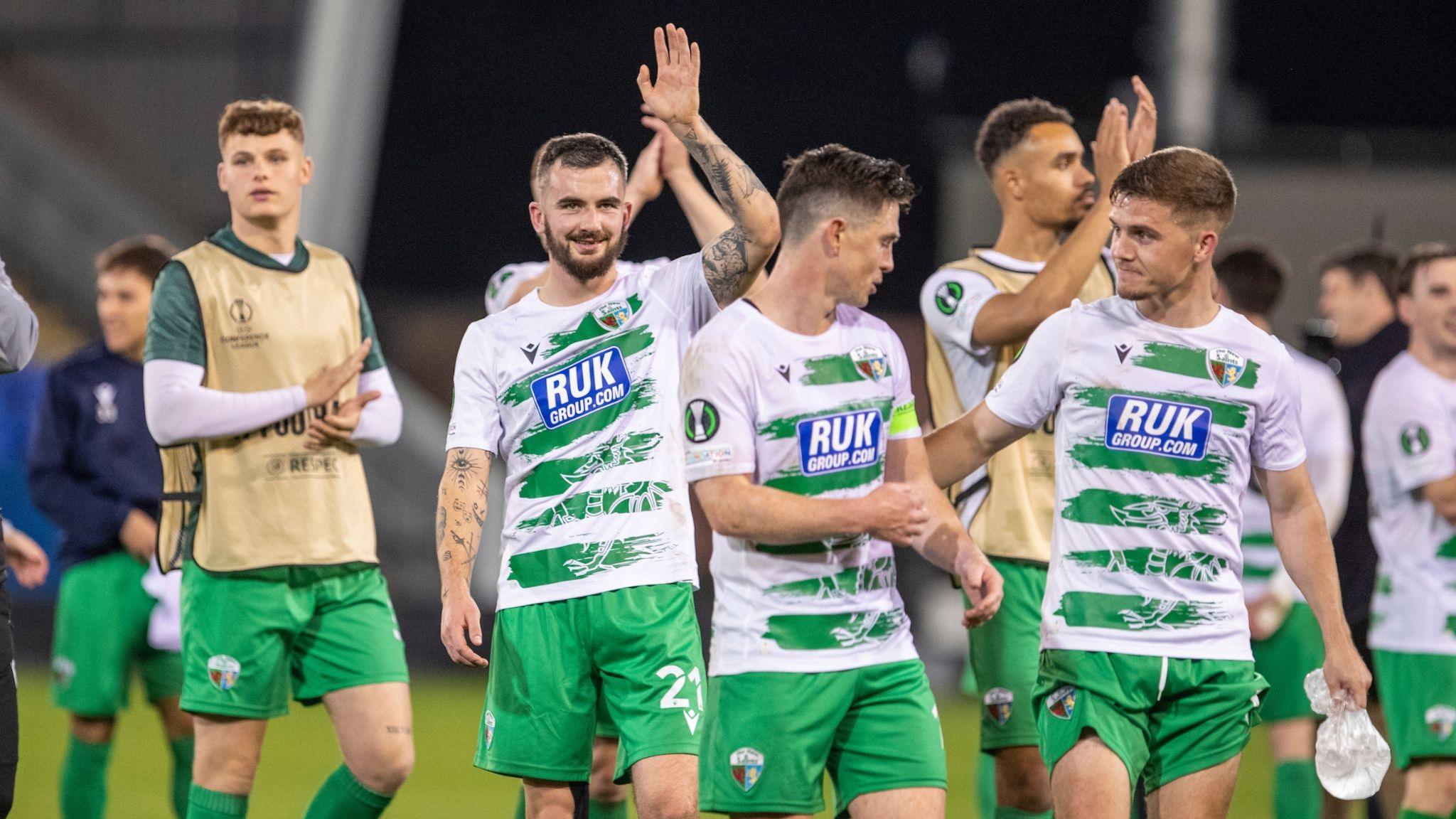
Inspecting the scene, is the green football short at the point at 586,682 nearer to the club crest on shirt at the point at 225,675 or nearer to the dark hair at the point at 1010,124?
the club crest on shirt at the point at 225,675

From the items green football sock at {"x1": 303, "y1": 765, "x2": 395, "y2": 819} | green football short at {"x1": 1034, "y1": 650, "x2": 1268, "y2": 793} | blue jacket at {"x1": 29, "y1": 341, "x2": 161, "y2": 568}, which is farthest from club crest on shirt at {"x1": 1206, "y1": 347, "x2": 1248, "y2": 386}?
blue jacket at {"x1": 29, "y1": 341, "x2": 161, "y2": 568}

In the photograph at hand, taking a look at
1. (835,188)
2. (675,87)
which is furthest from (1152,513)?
(675,87)

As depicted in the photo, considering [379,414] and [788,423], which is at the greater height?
[379,414]

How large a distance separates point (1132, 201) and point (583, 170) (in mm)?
1435

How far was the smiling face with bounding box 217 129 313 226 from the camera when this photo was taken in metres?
5.44

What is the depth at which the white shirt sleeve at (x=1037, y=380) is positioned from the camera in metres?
4.39

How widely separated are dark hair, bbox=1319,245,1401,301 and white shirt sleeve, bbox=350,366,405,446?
4192 millimetres

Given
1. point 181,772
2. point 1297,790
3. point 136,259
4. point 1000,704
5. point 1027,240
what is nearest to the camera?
point 1000,704

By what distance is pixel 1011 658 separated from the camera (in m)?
5.33

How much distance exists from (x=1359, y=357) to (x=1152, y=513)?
3435 mm

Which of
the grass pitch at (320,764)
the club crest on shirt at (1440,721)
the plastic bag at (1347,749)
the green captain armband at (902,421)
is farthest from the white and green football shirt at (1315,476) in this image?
the green captain armband at (902,421)

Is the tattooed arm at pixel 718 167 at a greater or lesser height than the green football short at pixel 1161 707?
greater

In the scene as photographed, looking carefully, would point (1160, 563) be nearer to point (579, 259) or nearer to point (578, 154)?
point (579, 259)

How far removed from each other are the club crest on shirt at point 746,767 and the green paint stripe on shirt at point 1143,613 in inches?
34.8
